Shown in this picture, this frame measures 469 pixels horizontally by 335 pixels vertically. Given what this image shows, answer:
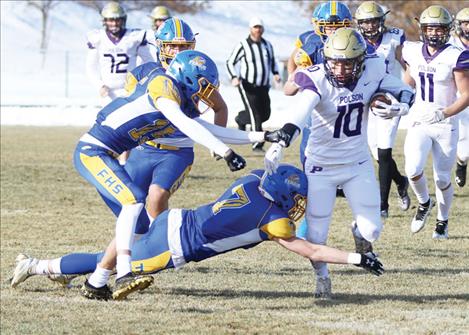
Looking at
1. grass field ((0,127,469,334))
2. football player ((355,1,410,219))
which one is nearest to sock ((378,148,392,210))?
football player ((355,1,410,219))

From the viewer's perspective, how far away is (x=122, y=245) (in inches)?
236

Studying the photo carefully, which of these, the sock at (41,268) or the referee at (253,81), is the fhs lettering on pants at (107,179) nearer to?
the sock at (41,268)

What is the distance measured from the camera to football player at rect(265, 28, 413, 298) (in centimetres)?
614

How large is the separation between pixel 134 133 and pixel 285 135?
933 millimetres

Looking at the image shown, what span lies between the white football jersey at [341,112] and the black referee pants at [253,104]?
9.55m

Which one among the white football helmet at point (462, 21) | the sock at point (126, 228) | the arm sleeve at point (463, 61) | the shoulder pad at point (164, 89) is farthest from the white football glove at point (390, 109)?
the white football helmet at point (462, 21)

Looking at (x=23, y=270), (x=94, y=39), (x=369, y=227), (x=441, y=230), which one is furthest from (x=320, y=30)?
(x=94, y=39)

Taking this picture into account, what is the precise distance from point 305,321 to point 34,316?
140 centimetres

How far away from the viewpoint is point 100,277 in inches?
244

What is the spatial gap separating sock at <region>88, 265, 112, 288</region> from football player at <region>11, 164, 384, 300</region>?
43 mm

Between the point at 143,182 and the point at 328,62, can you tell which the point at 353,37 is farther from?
the point at 143,182

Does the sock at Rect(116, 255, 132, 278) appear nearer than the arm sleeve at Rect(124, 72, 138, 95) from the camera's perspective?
Yes

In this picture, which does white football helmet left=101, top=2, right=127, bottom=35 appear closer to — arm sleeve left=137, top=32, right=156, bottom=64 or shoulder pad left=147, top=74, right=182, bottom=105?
arm sleeve left=137, top=32, right=156, bottom=64

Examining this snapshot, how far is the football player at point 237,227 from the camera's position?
19.6ft
